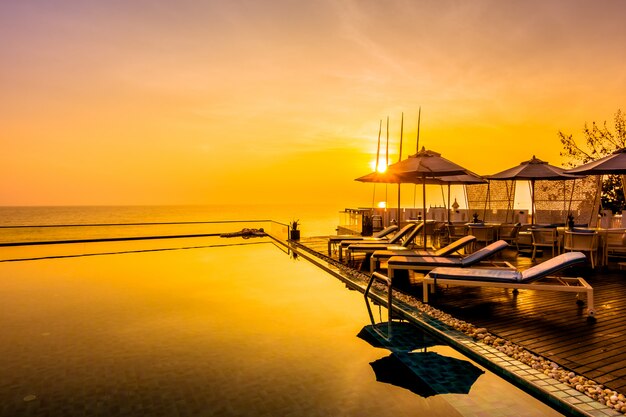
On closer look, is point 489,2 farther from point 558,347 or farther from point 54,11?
point 54,11

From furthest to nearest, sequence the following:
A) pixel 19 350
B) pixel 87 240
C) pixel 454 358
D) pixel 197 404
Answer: pixel 87 240 < pixel 19 350 < pixel 454 358 < pixel 197 404

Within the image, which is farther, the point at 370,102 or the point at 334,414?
the point at 370,102

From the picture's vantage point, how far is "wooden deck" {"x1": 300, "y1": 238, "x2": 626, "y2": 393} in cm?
339

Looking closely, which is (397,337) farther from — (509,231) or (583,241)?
(509,231)

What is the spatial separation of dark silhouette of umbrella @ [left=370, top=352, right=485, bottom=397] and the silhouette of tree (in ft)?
55.2

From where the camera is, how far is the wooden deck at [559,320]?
339 cm

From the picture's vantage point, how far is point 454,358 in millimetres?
3912

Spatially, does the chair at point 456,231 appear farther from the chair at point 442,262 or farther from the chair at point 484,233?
the chair at point 442,262

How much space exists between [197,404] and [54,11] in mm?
12375

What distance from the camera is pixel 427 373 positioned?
3783 millimetres

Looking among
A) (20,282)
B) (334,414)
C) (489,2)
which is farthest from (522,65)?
(20,282)

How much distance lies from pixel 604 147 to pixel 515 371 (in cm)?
1924

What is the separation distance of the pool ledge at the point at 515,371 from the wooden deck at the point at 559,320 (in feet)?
1.11

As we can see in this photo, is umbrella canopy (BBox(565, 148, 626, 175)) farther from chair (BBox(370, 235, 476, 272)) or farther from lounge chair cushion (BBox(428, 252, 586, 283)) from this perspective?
lounge chair cushion (BBox(428, 252, 586, 283))
